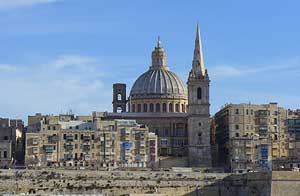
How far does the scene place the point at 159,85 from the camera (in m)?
103

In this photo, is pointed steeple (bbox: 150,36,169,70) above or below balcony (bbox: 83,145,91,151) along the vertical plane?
above

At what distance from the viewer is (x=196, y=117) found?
9219 cm

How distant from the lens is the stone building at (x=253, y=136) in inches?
3541

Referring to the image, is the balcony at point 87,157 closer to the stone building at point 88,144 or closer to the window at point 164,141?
the stone building at point 88,144

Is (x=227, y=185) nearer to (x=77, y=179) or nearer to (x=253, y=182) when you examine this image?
(x=253, y=182)

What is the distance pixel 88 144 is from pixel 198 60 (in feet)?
50.9

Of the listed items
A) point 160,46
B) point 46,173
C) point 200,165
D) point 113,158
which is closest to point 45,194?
point 46,173

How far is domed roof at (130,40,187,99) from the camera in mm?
102625

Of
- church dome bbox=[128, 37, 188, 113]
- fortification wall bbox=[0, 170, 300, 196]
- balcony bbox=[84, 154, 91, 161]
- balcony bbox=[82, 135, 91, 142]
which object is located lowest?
fortification wall bbox=[0, 170, 300, 196]

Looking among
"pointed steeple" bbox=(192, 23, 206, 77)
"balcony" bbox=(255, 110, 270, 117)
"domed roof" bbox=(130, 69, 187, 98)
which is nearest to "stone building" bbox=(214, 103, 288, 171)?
"balcony" bbox=(255, 110, 270, 117)

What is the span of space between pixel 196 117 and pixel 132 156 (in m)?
8.09

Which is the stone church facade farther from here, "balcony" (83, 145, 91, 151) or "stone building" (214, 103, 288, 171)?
"balcony" (83, 145, 91, 151)

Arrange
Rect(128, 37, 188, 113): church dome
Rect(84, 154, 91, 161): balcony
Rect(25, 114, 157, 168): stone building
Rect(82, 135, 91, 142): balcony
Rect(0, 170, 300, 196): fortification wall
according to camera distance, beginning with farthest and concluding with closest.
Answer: Rect(128, 37, 188, 113): church dome → Rect(84, 154, 91, 161): balcony → Rect(82, 135, 91, 142): balcony → Rect(25, 114, 157, 168): stone building → Rect(0, 170, 300, 196): fortification wall

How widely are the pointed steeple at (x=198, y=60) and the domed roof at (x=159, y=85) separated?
889cm
